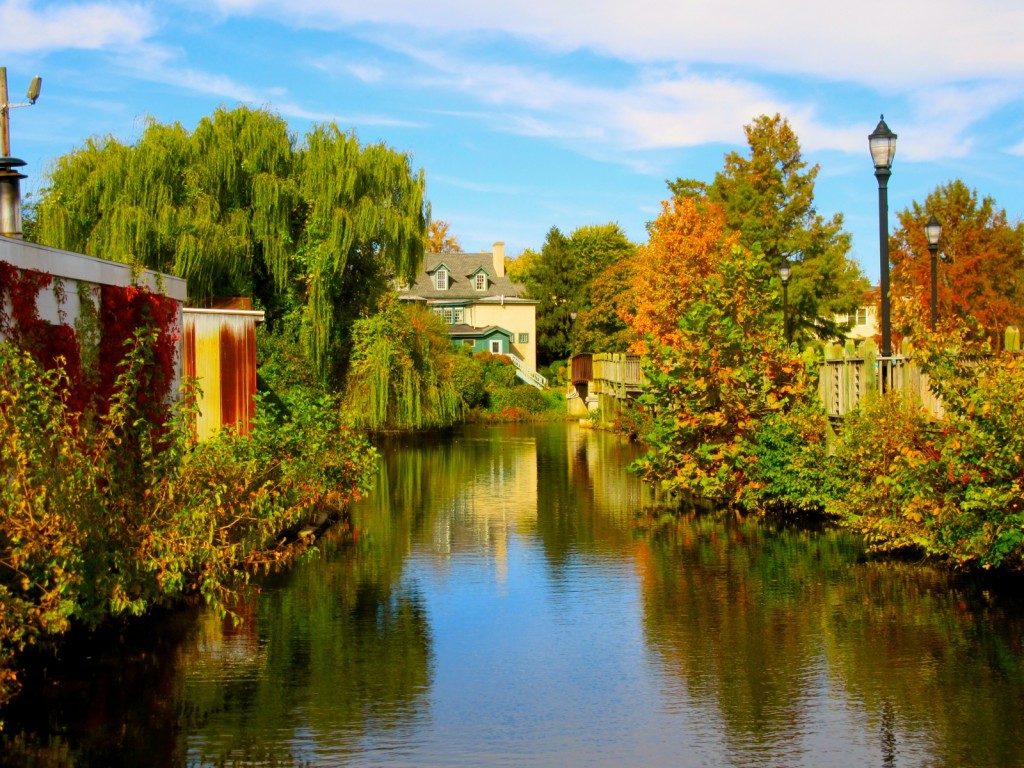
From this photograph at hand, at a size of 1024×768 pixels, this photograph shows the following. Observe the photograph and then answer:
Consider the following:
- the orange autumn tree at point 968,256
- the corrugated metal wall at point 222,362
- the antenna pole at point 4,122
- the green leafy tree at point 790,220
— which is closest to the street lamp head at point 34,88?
the antenna pole at point 4,122

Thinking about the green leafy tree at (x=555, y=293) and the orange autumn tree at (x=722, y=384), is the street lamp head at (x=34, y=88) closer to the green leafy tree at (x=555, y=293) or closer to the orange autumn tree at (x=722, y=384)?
the orange autumn tree at (x=722, y=384)

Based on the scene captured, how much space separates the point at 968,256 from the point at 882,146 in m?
46.5

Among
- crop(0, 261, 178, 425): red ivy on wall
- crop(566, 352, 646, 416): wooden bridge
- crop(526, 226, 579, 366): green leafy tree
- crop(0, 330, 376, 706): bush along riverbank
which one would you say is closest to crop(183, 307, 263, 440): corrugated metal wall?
crop(0, 261, 178, 425): red ivy on wall

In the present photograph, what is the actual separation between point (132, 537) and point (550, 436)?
36495 millimetres

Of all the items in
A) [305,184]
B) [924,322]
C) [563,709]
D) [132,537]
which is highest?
[305,184]

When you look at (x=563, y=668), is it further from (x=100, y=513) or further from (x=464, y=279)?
(x=464, y=279)

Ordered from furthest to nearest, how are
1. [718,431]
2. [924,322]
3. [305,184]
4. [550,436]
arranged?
[550,436]
[305,184]
[718,431]
[924,322]

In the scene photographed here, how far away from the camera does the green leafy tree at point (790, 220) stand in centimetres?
5253

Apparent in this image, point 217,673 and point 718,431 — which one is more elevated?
Result: point 718,431

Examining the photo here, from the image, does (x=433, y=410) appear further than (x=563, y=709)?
Yes

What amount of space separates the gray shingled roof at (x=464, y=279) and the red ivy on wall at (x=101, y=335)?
6437cm

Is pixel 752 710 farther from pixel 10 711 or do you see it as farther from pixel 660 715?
pixel 10 711

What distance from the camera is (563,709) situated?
26.4 feet

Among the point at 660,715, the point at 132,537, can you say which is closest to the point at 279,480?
the point at 132,537
